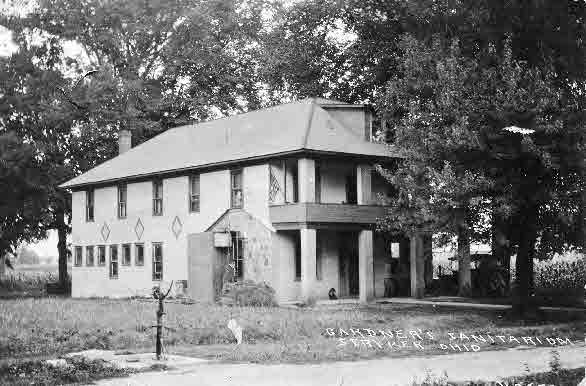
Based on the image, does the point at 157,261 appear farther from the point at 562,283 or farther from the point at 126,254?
the point at 562,283

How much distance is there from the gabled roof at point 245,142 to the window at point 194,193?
0.78 metres

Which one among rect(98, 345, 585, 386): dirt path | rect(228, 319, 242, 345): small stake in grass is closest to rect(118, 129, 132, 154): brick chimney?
rect(228, 319, 242, 345): small stake in grass

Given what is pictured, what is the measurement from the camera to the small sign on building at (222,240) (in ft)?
111

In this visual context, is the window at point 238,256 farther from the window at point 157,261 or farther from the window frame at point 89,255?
the window frame at point 89,255

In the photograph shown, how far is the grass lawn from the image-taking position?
17.5 meters

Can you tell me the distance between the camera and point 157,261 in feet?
131

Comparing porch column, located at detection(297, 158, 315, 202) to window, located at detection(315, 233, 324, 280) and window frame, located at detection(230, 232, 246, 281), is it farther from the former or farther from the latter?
window frame, located at detection(230, 232, 246, 281)

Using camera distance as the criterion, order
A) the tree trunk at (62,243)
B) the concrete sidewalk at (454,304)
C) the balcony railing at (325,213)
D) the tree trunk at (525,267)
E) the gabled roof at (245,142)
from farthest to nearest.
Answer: the tree trunk at (62,243), the gabled roof at (245,142), the balcony railing at (325,213), the concrete sidewalk at (454,304), the tree trunk at (525,267)

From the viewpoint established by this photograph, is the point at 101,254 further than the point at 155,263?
Yes

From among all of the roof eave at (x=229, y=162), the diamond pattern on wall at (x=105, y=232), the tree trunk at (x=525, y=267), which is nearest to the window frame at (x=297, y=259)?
the roof eave at (x=229, y=162)

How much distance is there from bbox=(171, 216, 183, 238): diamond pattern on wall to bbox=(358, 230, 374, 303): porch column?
9.27 meters

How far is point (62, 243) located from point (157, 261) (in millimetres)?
13104

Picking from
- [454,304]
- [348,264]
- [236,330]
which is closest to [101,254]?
[348,264]

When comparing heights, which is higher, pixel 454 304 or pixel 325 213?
pixel 325 213
